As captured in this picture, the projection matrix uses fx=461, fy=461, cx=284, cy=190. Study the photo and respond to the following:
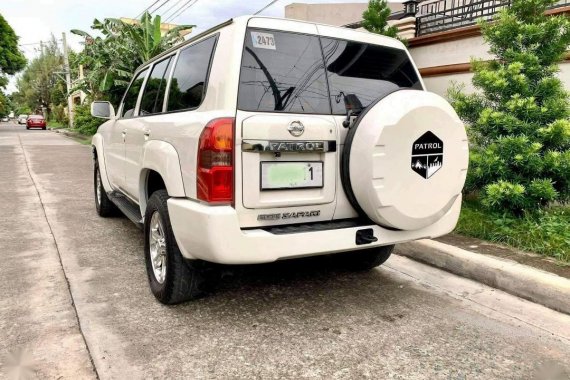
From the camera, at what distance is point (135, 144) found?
4004 mm

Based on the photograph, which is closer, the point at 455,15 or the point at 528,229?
the point at 528,229

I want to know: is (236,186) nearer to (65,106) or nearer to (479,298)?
(479,298)

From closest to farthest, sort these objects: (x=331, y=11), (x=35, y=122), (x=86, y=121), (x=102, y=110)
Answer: (x=102, y=110) → (x=331, y=11) → (x=86, y=121) → (x=35, y=122)

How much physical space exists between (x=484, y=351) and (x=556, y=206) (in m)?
2.98

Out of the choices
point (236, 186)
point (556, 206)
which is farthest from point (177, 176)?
point (556, 206)

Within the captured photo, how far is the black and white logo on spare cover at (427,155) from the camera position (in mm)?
2818

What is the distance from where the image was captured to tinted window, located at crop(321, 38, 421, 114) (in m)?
3.07

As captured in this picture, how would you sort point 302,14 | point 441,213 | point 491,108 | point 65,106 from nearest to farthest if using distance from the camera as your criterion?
point 441,213 → point 491,108 → point 302,14 → point 65,106

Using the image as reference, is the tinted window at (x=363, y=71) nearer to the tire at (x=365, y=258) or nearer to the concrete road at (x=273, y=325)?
the tire at (x=365, y=258)

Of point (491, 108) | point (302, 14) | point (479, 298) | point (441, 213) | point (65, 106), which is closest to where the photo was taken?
point (441, 213)

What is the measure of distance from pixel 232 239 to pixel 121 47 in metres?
13.0

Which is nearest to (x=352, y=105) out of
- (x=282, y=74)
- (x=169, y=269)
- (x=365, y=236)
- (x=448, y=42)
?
(x=282, y=74)

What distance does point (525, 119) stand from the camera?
14.9 feet

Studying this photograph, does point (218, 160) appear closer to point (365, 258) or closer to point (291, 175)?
point (291, 175)
